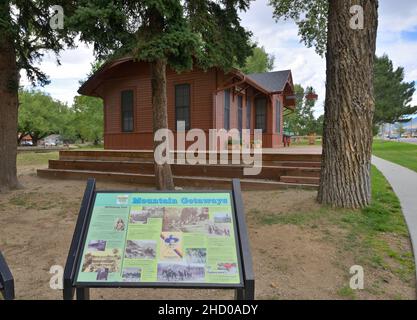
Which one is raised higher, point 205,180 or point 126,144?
point 126,144

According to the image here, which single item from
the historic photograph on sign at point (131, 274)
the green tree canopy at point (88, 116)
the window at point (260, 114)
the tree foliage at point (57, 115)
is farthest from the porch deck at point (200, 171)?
the tree foliage at point (57, 115)

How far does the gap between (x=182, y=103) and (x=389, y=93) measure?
152 feet

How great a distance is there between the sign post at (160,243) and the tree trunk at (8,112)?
7.00 m

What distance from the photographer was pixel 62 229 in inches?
205

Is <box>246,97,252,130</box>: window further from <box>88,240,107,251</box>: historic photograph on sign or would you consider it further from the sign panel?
<box>88,240,107,251</box>: historic photograph on sign

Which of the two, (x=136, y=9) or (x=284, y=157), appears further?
(x=284, y=157)

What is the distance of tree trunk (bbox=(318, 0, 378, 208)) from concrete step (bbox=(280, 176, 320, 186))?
6.12 ft

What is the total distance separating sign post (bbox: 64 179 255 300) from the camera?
2.12 m

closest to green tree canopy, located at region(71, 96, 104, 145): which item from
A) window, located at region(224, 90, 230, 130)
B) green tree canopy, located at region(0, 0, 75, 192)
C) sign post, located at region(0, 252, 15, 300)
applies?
window, located at region(224, 90, 230, 130)

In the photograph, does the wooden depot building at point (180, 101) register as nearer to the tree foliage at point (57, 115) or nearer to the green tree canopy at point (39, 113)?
the tree foliage at point (57, 115)

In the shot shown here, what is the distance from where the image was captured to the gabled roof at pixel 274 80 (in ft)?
56.9
